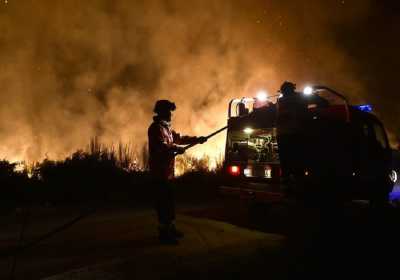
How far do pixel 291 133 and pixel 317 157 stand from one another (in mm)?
662

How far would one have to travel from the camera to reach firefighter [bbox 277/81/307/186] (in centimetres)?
655

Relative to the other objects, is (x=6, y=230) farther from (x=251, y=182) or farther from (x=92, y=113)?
(x=92, y=113)

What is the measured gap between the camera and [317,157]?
263 inches

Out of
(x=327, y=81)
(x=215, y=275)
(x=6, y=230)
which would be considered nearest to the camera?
(x=215, y=275)

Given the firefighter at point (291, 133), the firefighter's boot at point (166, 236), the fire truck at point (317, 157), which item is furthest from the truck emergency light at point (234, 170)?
the firefighter's boot at point (166, 236)

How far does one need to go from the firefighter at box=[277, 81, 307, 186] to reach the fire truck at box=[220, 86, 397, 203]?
0.18 feet

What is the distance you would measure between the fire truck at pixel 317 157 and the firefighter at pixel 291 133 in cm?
5

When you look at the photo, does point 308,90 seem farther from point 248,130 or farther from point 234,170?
point 234,170

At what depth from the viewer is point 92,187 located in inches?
458

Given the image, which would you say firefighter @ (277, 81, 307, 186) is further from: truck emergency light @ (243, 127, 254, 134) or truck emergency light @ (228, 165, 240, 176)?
truck emergency light @ (228, 165, 240, 176)

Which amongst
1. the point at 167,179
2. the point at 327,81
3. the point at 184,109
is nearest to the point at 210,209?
the point at 167,179

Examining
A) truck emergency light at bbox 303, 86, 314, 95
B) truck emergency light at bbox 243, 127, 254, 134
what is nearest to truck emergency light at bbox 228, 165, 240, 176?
truck emergency light at bbox 243, 127, 254, 134

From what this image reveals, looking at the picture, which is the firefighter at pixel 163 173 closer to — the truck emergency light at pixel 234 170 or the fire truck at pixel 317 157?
the fire truck at pixel 317 157

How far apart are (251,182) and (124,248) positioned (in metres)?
2.95
